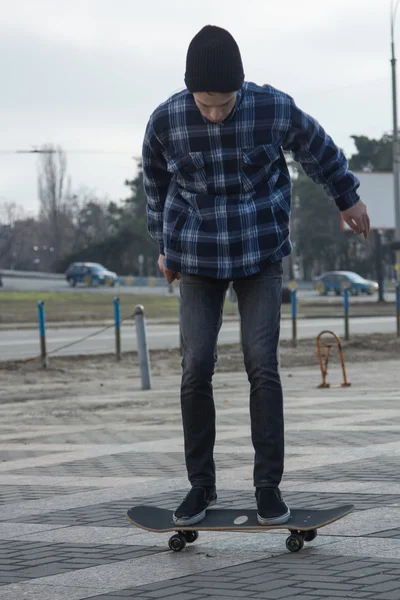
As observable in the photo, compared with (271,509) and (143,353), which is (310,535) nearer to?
(271,509)

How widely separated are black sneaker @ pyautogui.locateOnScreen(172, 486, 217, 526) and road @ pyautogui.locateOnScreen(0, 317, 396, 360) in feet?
50.6

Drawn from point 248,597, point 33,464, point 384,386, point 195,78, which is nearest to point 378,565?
point 248,597

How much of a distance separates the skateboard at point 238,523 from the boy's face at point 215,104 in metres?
1.44

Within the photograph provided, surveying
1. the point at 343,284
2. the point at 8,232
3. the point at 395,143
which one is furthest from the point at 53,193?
the point at 395,143

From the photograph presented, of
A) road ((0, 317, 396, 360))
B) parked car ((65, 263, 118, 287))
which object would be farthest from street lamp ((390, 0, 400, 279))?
parked car ((65, 263, 118, 287))

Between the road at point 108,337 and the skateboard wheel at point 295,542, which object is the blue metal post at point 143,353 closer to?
the road at point 108,337

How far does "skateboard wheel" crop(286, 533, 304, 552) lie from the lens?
4363 mm

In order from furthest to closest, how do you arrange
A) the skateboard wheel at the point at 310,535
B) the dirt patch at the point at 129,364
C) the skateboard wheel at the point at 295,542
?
the dirt patch at the point at 129,364
the skateboard wheel at the point at 310,535
the skateboard wheel at the point at 295,542

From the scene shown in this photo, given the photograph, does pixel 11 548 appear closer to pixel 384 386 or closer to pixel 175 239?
pixel 175 239

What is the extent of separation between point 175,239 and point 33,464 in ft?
10.5

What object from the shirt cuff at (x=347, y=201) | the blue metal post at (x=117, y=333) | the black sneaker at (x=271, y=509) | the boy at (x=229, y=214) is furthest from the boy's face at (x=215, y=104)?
the blue metal post at (x=117, y=333)

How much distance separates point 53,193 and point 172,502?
110m

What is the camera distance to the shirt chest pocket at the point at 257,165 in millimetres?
4504

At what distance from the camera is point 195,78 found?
173 inches
